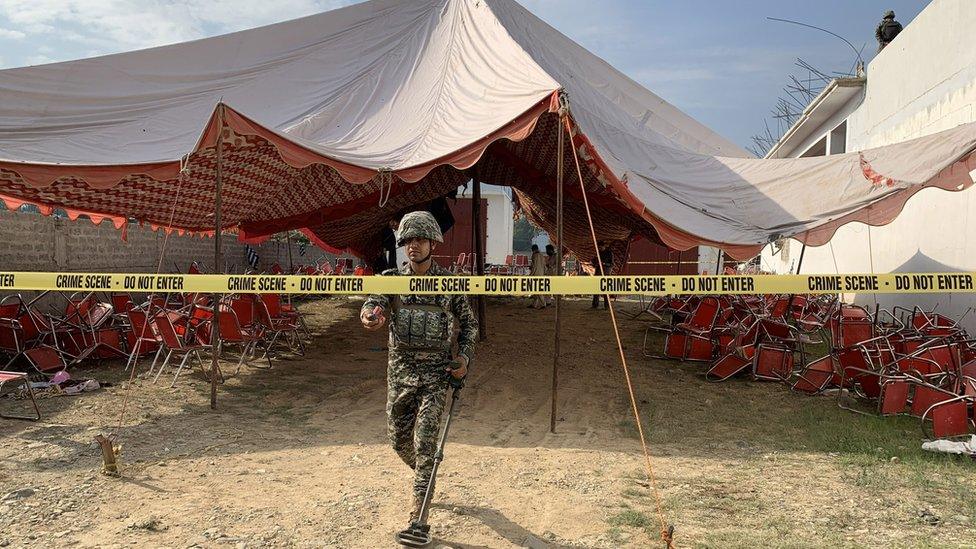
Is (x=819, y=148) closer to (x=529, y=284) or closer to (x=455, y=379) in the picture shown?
(x=529, y=284)

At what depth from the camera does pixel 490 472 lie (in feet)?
13.7

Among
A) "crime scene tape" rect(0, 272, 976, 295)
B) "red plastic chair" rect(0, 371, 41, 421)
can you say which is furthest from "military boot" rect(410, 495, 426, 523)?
"red plastic chair" rect(0, 371, 41, 421)

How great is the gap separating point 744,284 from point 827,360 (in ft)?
11.2

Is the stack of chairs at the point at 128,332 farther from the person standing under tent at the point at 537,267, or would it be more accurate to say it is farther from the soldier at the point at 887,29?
the soldier at the point at 887,29

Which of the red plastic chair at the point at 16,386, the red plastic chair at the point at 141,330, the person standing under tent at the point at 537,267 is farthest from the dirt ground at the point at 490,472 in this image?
the person standing under tent at the point at 537,267

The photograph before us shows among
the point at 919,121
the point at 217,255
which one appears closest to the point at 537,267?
the point at 919,121

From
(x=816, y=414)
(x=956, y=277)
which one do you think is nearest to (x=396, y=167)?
(x=956, y=277)

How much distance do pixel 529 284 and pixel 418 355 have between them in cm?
112

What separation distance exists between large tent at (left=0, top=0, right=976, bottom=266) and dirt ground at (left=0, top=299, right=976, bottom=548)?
5.71ft

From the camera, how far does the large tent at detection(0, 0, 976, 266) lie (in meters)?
5.37

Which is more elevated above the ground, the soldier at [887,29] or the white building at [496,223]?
the soldier at [887,29]

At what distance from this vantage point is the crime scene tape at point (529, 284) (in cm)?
342

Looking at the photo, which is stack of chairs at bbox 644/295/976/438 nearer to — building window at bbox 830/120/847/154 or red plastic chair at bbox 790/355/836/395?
red plastic chair at bbox 790/355/836/395

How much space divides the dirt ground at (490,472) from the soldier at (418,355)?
18.7 inches
